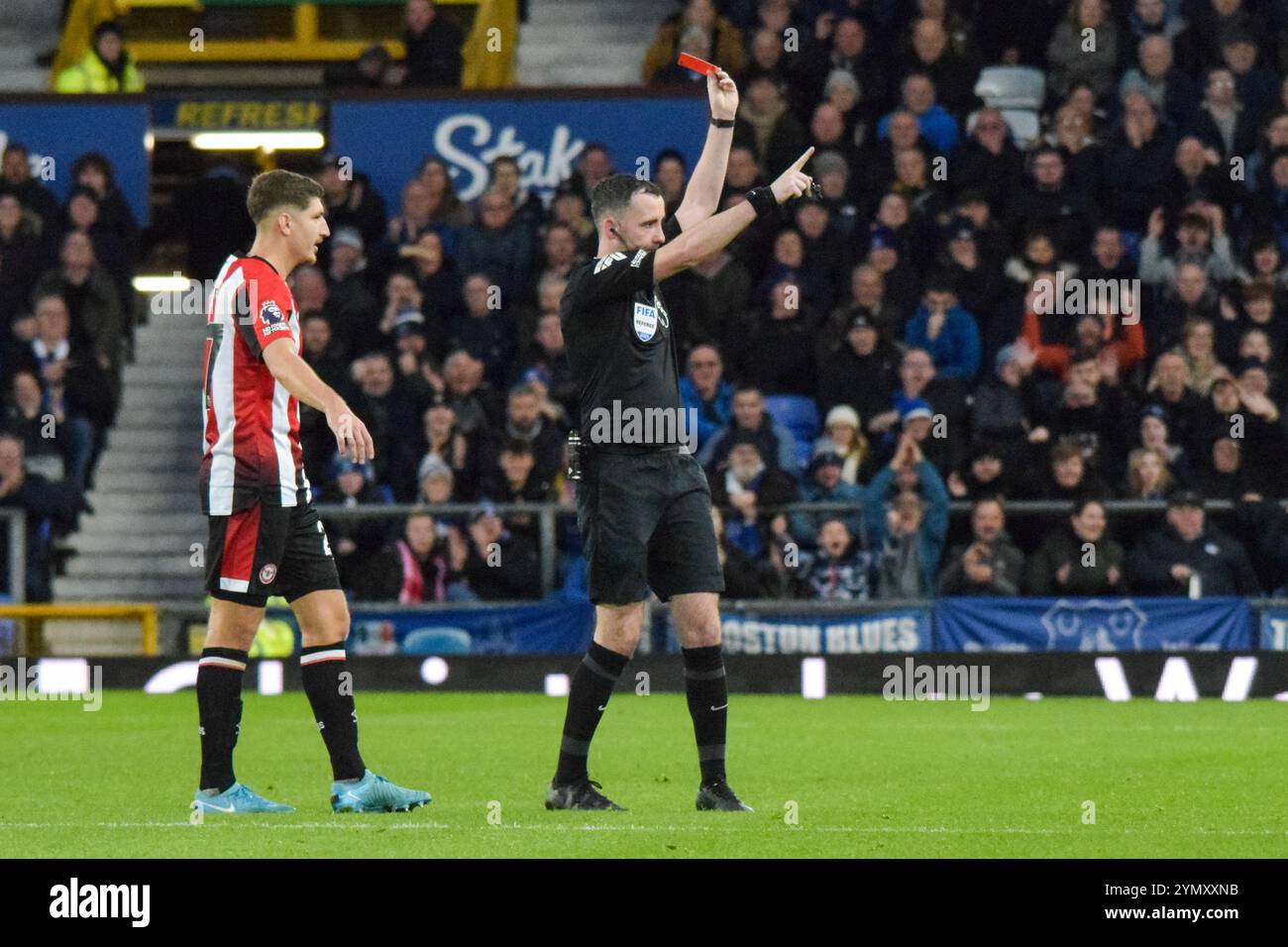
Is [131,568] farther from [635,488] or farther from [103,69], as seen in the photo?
[635,488]

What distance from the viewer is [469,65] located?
78.1 feet

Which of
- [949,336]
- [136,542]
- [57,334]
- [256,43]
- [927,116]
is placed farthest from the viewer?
[256,43]

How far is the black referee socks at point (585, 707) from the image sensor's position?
8.58 m

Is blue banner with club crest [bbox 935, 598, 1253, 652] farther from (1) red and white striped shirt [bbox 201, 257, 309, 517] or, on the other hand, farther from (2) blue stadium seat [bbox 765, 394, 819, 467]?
(1) red and white striped shirt [bbox 201, 257, 309, 517]

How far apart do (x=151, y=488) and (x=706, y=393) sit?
5.29 m

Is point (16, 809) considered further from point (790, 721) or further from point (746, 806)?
point (790, 721)

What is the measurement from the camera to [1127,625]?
16109 millimetres

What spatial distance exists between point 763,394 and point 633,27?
22.8 feet

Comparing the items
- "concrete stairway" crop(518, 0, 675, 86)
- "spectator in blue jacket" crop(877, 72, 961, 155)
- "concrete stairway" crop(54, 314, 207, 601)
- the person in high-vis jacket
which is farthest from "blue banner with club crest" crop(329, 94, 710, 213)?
"concrete stairway" crop(518, 0, 675, 86)

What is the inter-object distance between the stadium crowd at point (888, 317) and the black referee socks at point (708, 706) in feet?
26.9

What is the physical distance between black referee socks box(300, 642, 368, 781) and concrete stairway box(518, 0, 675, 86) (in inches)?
611

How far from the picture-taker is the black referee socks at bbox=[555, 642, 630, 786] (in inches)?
338

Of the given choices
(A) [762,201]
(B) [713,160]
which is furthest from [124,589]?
(A) [762,201]

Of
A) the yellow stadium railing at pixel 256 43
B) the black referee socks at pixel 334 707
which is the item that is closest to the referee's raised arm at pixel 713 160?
the black referee socks at pixel 334 707
